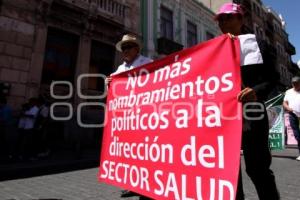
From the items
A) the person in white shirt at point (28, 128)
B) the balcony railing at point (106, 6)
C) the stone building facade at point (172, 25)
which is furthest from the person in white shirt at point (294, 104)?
the stone building facade at point (172, 25)

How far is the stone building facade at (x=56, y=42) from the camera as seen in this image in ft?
33.6

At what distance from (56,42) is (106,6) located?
3.13 meters

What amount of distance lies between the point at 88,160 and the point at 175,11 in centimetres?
1326

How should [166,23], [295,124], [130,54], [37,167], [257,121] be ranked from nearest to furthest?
[257,121] < [130,54] < [37,167] < [295,124] < [166,23]

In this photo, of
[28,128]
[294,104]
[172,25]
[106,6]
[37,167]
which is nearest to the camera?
[37,167]

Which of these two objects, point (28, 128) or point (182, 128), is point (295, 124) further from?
point (28, 128)

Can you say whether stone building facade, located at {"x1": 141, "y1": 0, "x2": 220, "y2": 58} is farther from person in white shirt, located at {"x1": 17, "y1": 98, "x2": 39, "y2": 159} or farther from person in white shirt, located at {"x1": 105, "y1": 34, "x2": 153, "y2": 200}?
person in white shirt, located at {"x1": 105, "y1": 34, "x2": 153, "y2": 200}

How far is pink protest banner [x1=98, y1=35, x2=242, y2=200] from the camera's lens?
215 centimetres

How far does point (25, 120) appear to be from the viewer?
8.39 meters

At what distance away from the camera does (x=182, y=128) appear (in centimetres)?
247

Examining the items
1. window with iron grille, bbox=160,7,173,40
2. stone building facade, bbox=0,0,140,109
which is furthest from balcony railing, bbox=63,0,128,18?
window with iron grille, bbox=160,7,173,40

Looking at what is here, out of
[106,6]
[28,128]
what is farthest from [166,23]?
[28,128]

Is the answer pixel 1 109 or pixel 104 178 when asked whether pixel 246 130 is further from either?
pixel 1 109

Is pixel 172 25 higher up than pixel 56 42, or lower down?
higher up
